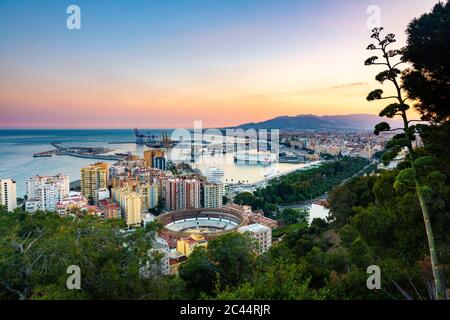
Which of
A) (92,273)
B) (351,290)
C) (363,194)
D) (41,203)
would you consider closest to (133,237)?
(92,273)

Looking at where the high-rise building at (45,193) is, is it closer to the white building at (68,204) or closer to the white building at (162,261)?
the white building at (68,204)

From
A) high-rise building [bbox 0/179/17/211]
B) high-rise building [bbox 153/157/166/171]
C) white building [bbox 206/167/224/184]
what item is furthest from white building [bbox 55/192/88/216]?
high-rise building [bbox 153/157/166/171]

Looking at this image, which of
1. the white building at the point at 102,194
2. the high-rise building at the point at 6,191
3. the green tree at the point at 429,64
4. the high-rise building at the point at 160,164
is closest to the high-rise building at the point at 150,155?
the high-rise building at the point at 160,164

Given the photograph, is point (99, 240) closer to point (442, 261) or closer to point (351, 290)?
point (351, 290)

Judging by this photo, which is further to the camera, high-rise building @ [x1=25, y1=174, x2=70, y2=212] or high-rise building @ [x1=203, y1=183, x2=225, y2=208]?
high-rise building @ [x1=203, y1=183, x2=225, y2=208]

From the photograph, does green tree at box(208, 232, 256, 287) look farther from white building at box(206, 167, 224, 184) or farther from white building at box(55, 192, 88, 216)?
white building at box(206, 167, 224, 184)

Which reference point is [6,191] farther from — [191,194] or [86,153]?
[86,153]
